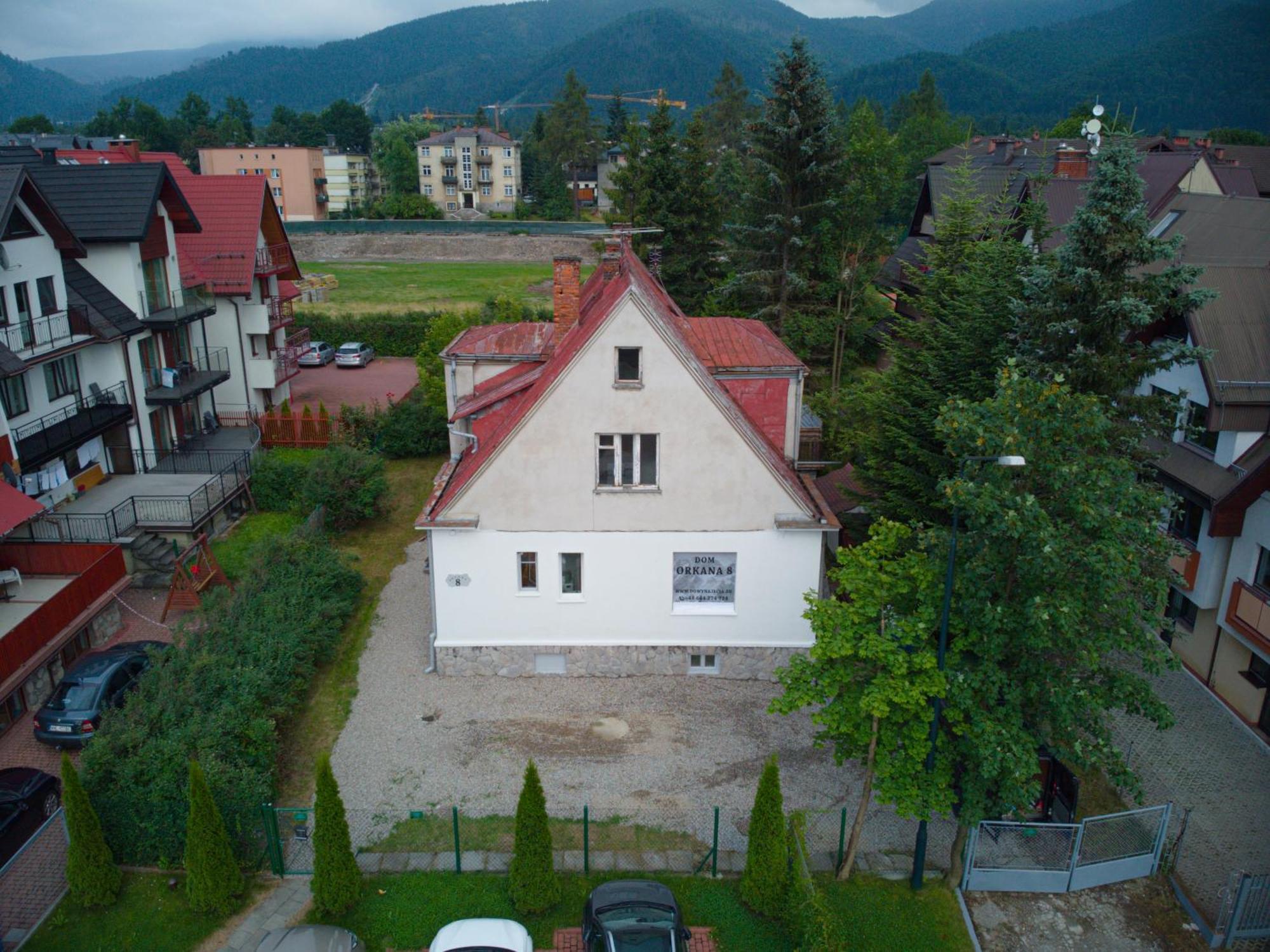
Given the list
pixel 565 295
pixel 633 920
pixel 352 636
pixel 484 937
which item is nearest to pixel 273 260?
pixel 565 295

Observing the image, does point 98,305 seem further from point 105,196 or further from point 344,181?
point 344,181

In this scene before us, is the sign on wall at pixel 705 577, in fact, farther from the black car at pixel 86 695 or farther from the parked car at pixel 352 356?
the parked car at pixel 352 356

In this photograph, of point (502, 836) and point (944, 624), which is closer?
point (944, 624)

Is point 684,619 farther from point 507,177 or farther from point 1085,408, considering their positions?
point 507,177

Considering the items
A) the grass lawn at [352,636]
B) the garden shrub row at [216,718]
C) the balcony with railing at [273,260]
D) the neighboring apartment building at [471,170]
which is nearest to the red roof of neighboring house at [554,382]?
the garden shrub row at [216,718]

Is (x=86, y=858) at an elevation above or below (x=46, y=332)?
below

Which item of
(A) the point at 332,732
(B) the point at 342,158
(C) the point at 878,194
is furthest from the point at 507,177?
(A) the point at 332,732

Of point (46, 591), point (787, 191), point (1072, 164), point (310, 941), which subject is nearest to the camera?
point (310, 941)
